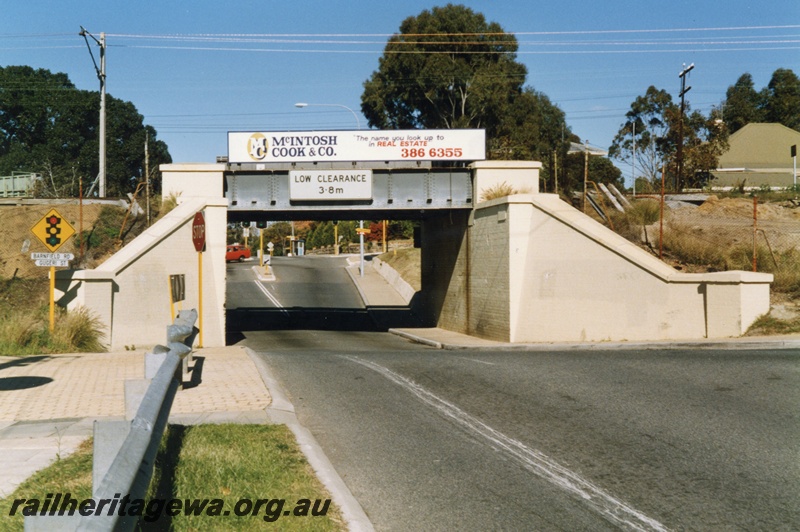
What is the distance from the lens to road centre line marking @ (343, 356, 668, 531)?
577 centimetres

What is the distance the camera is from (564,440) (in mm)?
8250

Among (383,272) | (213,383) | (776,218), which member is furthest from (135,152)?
(213,383)

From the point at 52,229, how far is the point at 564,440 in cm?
1522

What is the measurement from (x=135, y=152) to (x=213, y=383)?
87.2 m

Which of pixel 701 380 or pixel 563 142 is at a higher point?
pixel 563 142

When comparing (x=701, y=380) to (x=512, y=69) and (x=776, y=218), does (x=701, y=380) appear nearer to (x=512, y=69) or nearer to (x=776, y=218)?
(x=776, y=218)

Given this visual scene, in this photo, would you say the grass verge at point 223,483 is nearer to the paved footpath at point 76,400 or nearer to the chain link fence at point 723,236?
the paved footpath at point 76,400

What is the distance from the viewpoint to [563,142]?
67.7 metres

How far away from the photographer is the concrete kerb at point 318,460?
221 inches

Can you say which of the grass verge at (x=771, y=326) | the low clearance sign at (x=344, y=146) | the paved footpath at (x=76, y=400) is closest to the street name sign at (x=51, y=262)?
the paved footpath at (x=76, y=400)

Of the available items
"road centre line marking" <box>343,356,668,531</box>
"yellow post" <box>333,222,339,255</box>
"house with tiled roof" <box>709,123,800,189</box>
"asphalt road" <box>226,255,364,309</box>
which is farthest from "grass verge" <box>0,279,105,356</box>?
"yellow post" <box>333,222,339,255</box>

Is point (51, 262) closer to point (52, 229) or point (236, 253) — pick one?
point (52, 229)

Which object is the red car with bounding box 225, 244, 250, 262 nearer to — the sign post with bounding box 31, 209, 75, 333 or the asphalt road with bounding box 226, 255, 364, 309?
the asphalt road with bounding box 226, 255, 364, 309

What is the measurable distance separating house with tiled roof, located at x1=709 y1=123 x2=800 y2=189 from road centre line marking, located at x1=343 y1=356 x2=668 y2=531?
58.8m
